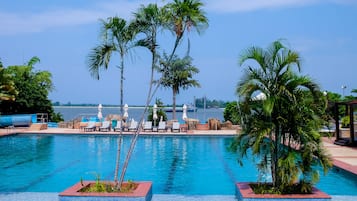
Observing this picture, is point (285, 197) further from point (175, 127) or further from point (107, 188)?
point (175, 127)

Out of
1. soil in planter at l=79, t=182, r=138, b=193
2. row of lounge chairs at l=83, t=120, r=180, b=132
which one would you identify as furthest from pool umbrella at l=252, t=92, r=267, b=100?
row of lounge chairs at l=83, t=120, r=180, b=132

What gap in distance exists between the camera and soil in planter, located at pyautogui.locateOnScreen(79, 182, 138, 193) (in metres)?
6.84

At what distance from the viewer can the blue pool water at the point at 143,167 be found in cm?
933

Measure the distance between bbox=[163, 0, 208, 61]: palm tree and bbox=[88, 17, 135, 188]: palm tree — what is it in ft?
2.27

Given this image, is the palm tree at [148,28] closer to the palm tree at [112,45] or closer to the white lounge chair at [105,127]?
the palm tree at [112,45]

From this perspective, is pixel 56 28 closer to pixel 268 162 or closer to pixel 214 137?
pixel 214 137

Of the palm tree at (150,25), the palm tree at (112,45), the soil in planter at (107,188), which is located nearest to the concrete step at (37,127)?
the soil in planter at (107,188)

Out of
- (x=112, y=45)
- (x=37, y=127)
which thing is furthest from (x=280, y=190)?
(x=37, y=127)

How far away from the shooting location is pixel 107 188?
699 cm

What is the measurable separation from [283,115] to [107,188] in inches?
123

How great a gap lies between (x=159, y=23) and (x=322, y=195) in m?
3.80

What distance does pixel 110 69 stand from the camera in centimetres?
712

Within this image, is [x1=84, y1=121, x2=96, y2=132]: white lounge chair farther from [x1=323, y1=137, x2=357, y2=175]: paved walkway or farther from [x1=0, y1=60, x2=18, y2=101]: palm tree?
[x1=323, y1=137, x2=357, y2=175]: paved walkway

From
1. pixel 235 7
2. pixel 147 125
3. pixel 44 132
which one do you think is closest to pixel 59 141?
pixel 44 132
